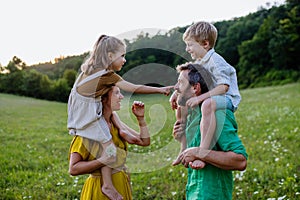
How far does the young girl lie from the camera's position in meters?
2.25

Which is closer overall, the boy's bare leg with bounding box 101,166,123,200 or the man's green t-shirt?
the man's green t-shirt

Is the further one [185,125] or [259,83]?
[259,83]

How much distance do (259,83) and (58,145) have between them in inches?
1229

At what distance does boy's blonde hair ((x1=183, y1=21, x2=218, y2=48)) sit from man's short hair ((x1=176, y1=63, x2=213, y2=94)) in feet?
0.68

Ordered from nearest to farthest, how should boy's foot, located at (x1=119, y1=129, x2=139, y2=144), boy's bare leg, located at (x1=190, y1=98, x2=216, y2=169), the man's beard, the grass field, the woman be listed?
1. boy's bare leg, located at (x1=190, y1=98, x2=216, y2=169)
2. the man's beard
3. the woman
4. boy's foot, located at (x1=119, y1=129, x2=139, y2=144)
5. the grass field

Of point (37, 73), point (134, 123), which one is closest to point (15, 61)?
point (37, 73)

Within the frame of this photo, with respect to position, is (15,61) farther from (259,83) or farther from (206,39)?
(259,83)

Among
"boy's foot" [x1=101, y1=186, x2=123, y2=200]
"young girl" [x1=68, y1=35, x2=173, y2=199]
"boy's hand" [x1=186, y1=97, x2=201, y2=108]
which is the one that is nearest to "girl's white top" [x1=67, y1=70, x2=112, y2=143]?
"young girl" [x1=68, y1=35, x2=173, y2=199]

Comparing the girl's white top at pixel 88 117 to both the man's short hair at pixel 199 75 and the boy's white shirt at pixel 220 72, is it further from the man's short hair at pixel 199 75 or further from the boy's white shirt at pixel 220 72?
the boy's white shirt at pixel 220 72

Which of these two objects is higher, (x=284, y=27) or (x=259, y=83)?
(x=284, y=27)

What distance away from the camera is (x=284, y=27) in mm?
39469

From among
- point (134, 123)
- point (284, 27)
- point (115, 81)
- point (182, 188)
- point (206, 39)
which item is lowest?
→ point (182, 188)

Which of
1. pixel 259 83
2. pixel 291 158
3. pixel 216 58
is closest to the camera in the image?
pixel 216 58

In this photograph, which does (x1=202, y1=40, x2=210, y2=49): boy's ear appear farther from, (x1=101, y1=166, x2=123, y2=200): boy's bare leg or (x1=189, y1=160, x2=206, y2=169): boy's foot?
(x1=101, y1=166, x2=123, y2=200): boy's bare leg
